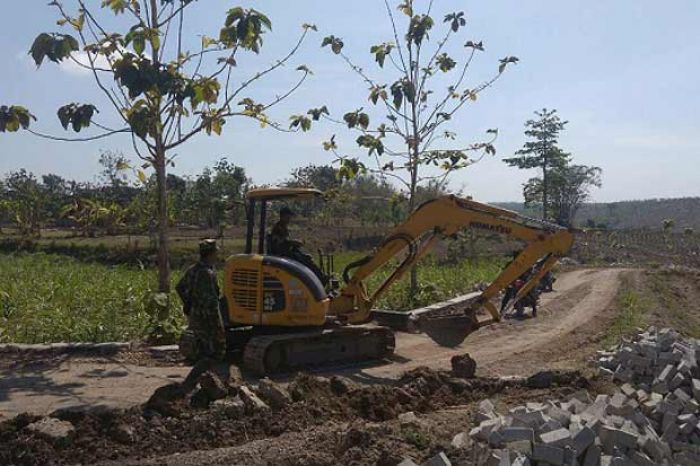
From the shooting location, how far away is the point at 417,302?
15.2 meters

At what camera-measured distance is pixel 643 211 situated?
102 meters

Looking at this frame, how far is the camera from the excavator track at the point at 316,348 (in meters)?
8.95

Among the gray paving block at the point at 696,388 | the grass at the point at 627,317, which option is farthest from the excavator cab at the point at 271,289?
the grass at the point at 627,317

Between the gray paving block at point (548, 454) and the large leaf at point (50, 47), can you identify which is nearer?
the gray paving block at point (548, 454)

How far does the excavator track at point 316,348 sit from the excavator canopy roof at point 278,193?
5.82 feet

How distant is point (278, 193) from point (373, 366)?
278 cm

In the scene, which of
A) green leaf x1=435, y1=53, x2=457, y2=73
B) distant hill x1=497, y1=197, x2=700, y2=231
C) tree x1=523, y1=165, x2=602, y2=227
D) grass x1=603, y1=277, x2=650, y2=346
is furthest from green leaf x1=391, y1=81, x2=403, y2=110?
distant hill x1=497, y1=197, x2=700, y2=231

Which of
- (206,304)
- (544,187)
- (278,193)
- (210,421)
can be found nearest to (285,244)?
(278,193)

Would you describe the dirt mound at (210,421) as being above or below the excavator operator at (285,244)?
below

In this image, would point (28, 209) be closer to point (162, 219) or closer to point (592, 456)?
point (162, 219)

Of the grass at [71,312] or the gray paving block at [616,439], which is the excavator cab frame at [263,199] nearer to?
the grass at [71,312]

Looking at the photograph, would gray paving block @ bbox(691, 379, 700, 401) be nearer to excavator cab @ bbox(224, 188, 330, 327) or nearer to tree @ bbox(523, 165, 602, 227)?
excavator cab @ bbox(224, 188, 330, 327)

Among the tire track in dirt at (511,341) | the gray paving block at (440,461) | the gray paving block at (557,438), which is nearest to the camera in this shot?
the gray paving block at (440,461)

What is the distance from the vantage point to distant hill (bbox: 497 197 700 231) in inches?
3538
